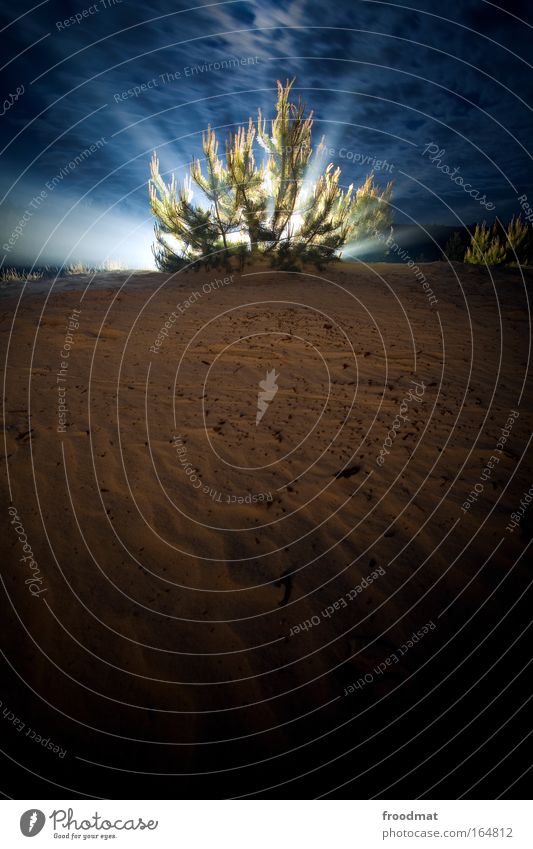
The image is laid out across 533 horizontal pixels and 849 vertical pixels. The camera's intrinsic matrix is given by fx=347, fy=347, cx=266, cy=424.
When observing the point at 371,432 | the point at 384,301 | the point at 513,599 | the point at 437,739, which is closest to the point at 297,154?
the point at 384,301

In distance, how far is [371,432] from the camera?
3688 mm

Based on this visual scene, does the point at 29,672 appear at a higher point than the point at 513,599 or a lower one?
lower

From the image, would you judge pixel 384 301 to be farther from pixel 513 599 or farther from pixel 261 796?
pixel 261 796

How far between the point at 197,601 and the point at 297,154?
13116mm

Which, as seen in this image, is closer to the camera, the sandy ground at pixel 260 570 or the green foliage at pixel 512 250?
the sandy ground at pixel 260 570

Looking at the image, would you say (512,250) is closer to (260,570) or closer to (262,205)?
(262,205)

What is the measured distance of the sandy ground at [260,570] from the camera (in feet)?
5.68

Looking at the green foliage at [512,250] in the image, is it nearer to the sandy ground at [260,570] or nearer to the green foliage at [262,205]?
the green foliage at [262,205]

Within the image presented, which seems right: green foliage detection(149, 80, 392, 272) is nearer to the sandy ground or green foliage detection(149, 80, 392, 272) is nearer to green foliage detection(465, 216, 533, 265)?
green foliage detection(465, 216, 533, 265)

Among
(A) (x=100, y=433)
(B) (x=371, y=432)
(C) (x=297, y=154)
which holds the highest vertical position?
(C) (x=297, y=154)

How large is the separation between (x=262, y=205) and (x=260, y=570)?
1210 centimetres

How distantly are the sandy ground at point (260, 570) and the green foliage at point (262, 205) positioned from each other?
8.61 meters

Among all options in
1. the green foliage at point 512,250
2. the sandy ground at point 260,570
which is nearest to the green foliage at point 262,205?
the green foliage at point 512,250

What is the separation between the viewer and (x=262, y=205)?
11.4 meters
